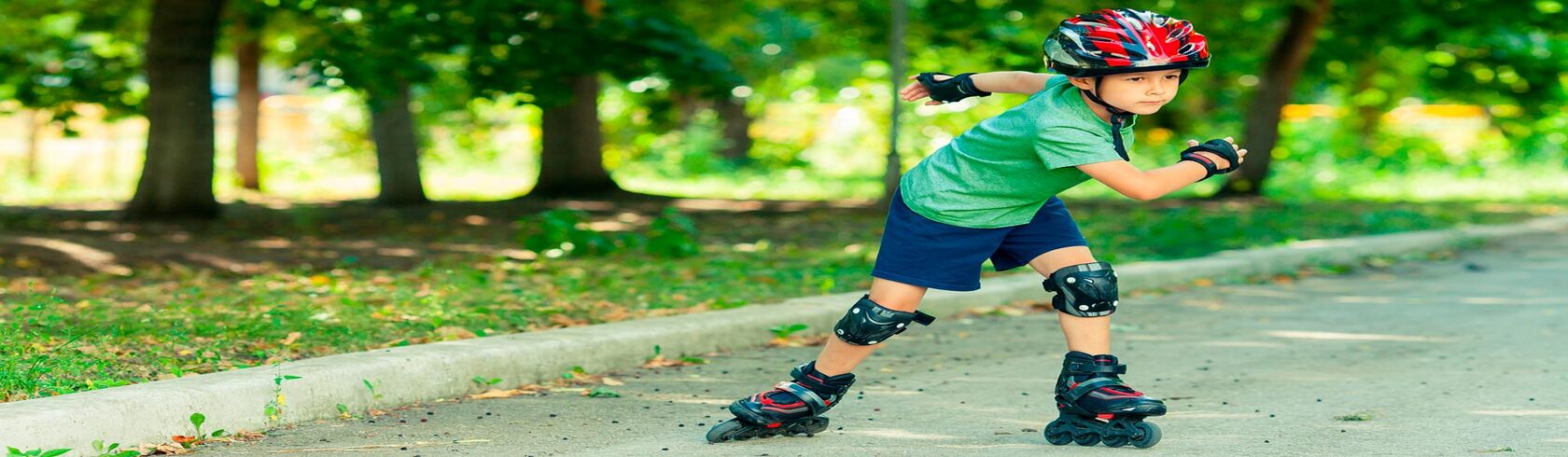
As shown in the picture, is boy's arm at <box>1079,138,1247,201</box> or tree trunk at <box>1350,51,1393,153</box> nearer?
boy's arm at <box>1079,138,1247,201</box>

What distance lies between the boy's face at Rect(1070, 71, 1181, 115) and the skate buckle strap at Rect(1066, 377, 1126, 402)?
789mm

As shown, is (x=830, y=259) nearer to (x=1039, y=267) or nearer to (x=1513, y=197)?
(x=1039, y=267)

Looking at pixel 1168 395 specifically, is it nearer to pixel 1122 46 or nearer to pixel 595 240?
pixel 1122 46

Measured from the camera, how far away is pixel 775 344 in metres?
7.34

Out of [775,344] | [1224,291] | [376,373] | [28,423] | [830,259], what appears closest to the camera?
[28,423]

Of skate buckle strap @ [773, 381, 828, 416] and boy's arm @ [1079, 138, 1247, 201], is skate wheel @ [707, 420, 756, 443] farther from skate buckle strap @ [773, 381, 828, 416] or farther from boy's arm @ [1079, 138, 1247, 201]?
boy's arm @ [1079, 138, 1247, 201]

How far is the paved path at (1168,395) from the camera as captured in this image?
15.7ft

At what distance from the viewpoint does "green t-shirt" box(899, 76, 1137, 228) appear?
4.28 meters

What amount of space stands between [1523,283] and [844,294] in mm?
4537

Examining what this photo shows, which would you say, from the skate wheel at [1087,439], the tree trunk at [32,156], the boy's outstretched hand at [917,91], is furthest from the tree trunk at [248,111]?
the skate wheel at [1087,439]

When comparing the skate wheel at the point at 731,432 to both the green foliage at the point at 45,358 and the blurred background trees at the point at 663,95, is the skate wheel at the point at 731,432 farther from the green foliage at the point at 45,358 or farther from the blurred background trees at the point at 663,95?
the blurred background trees at the point at 663,95

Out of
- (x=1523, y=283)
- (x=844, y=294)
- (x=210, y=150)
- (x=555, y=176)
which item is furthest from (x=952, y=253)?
(x=555, y=176)

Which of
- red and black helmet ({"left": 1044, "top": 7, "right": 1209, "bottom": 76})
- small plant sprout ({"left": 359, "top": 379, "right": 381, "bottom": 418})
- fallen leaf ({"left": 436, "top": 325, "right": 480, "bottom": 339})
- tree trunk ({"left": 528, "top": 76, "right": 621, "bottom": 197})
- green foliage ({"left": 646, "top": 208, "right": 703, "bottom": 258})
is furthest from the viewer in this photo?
tree trunk ({"left": 528, "top": 76, "right": 621, "bottom": 197})

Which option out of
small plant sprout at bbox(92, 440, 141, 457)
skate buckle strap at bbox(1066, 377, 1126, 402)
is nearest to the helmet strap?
skate buckle strap at bbox(1066, 377, 1126, 402)
